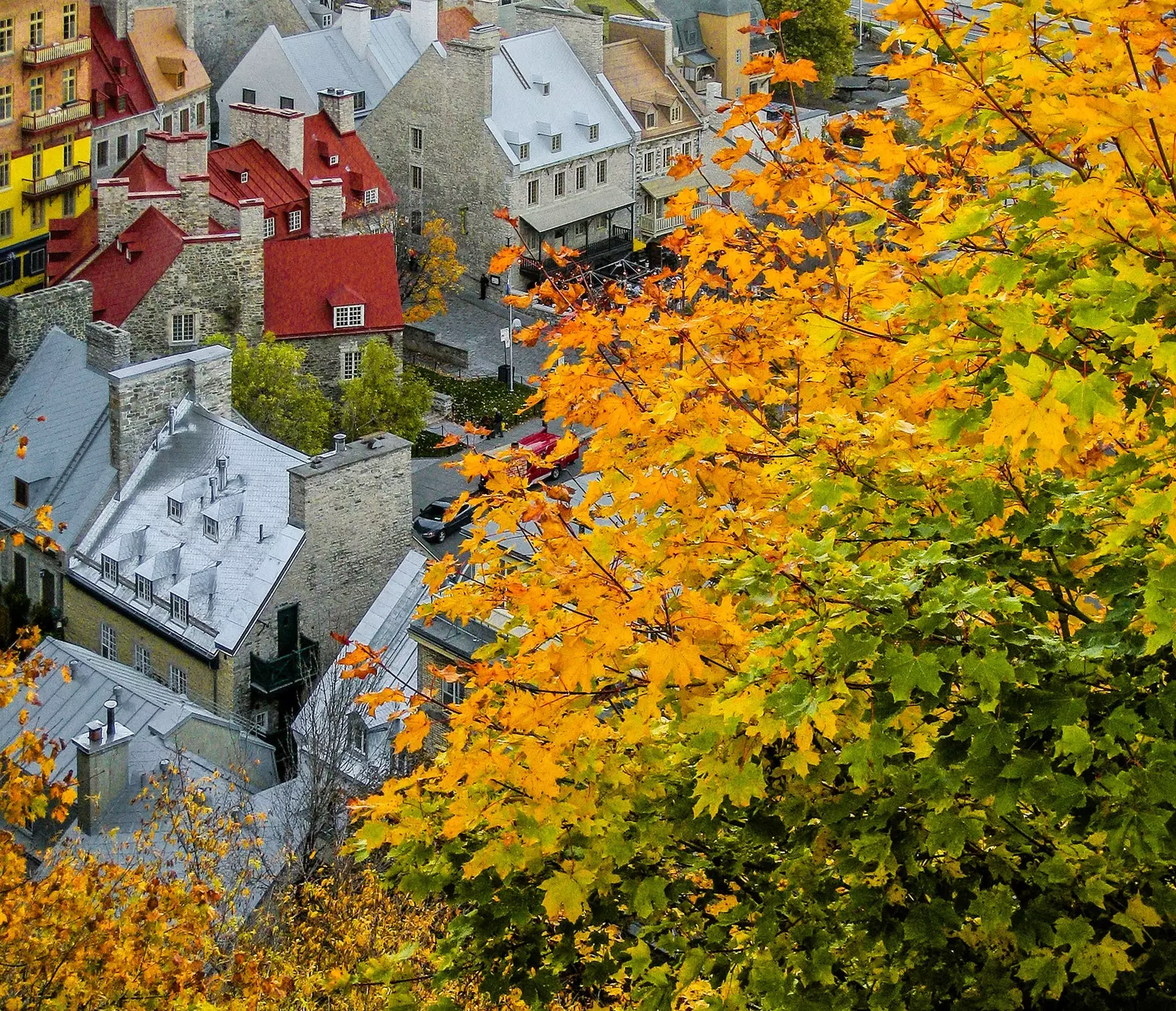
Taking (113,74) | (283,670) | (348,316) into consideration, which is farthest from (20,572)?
(113,74)

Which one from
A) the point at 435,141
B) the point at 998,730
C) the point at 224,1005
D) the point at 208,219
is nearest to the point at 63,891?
the point at 224,1005

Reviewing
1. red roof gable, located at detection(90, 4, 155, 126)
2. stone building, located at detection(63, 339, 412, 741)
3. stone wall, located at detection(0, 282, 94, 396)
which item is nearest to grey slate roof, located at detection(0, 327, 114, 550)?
stone wall, located at detection(0, 282, 94, 396)

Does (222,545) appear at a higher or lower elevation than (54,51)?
lower

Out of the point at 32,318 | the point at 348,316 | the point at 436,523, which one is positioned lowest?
the point at 436,523

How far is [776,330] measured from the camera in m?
18.5

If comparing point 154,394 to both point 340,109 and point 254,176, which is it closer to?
point 254,176

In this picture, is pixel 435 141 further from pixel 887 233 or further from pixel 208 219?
pixel 887 233

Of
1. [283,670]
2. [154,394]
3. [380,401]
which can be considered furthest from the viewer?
[380,401]

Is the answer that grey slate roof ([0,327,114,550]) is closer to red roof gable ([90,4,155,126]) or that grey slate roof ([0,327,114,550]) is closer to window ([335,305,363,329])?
window ([335,305,363,329])

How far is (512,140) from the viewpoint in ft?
254

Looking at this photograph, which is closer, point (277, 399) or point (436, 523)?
point (436, 523)

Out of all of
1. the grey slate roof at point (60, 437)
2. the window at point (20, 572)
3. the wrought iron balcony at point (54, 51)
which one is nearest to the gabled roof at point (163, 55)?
the wrought iron balcony at point (54, 51)

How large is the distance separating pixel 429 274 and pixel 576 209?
9218 mm

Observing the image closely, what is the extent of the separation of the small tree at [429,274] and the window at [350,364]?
7.92 metres
